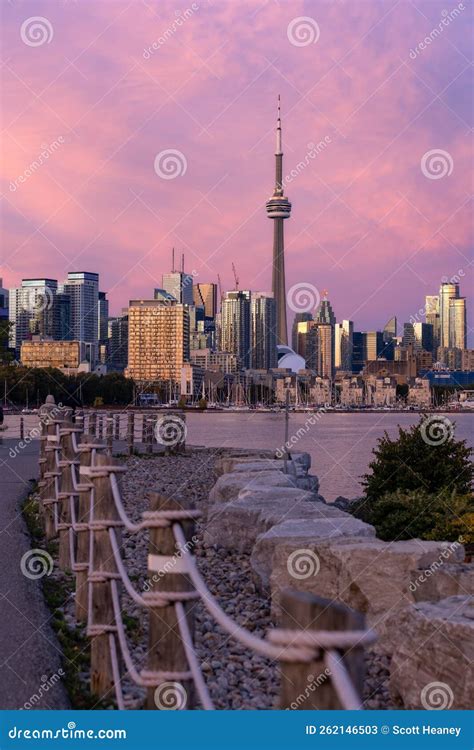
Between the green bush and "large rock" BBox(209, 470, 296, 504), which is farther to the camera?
"large rock" BBox(209, 470, 296, 504)

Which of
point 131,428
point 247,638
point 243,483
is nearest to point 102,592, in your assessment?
point 247,638

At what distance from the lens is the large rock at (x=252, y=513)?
10547mm

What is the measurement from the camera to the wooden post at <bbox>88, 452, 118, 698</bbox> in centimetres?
612

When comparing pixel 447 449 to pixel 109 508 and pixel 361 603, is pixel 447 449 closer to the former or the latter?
pixel 361 603

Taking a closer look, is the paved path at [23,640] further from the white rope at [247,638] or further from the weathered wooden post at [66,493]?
the white rope at [247,638]

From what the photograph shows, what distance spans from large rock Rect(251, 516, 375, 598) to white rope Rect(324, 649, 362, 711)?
5.54m

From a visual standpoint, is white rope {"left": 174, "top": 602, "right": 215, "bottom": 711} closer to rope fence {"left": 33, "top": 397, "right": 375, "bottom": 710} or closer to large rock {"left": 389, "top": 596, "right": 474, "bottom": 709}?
rope fence {"left": 33, "top": 397, "right": 375, "bottom": 710}

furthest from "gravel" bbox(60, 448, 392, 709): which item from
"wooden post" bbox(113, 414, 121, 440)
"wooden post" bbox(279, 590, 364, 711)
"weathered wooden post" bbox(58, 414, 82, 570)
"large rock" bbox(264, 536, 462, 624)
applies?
"wooden post" bbox(113, 414, 121, 440)

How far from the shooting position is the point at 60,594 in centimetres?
920

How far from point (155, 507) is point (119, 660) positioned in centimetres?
247

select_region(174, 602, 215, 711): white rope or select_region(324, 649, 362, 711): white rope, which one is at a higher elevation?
select_region(324, 649, 362, 711): white rope

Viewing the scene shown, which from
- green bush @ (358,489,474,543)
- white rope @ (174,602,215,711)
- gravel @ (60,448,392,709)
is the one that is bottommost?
gravel @ (60,448,392,709)

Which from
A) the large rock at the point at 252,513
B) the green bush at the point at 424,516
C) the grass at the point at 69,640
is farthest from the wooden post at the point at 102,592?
the green bush at the point at 424,516
